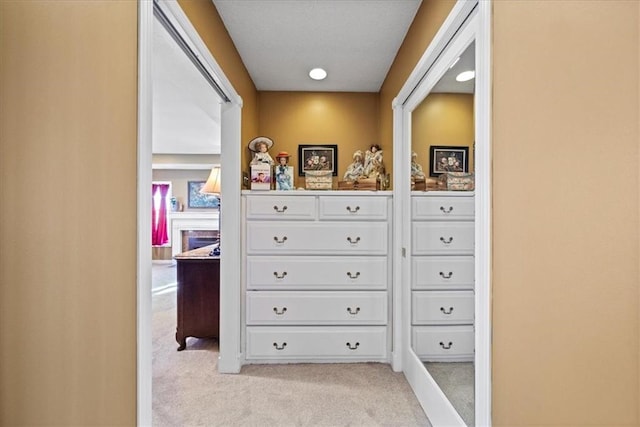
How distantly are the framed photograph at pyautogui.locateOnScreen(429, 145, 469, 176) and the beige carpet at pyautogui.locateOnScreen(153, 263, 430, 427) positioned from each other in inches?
56.0

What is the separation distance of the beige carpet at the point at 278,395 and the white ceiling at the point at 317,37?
242 centimetres

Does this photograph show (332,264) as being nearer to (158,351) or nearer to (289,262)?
(289,262)

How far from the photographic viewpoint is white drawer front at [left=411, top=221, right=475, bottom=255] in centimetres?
165

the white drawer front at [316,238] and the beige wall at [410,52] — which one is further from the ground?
the beige wall at [410,52]

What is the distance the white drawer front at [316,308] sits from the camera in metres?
2.70

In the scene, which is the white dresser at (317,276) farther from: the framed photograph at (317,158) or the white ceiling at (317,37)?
the white ceiling at (317,37)
